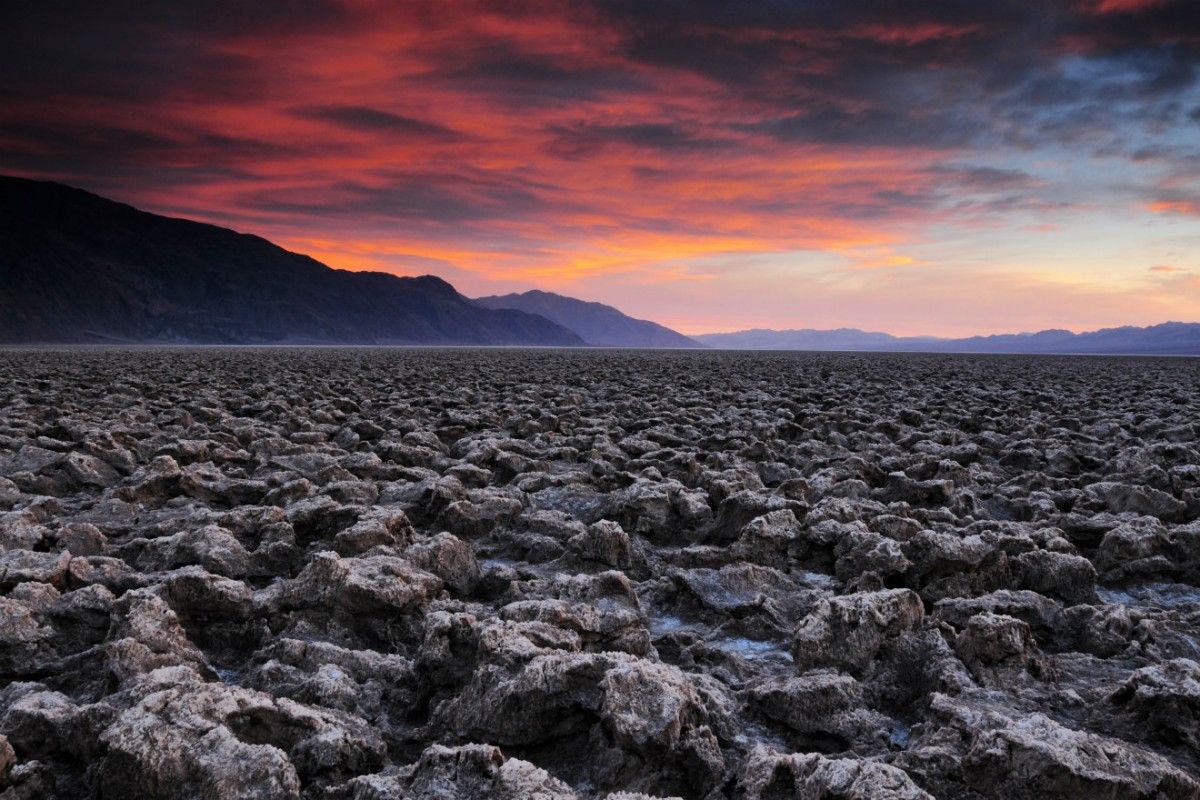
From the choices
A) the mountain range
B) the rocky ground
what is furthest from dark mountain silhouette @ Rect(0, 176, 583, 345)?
the rocky ground

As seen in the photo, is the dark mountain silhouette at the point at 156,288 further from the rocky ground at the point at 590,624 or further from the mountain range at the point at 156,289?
the rocky ground at the point at 590,624

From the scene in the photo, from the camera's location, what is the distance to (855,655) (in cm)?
275

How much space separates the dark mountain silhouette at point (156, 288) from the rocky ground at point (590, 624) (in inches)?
4970

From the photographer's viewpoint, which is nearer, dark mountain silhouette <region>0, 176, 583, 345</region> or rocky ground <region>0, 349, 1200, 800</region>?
rocky ground <region>0, 349, 1200, 800</region>

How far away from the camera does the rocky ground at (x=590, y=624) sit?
2027 millimetres

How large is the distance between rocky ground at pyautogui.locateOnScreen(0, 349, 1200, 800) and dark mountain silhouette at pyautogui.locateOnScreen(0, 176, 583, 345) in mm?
126245

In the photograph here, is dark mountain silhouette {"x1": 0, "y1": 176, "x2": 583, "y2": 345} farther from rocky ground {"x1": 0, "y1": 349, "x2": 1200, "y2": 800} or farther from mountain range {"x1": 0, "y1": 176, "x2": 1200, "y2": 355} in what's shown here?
rocky ground {"x1": 0, "y1": 349, "x2": 1200, "y2": 800}

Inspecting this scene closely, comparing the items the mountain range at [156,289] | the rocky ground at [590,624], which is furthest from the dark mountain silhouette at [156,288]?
the rocky ground at [590,624]

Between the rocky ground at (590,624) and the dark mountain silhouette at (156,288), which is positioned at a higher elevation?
the dark mountain silhouette at (156,288)

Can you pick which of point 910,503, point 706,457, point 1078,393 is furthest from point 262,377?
point 1078,393

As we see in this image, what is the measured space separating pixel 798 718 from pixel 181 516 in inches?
143

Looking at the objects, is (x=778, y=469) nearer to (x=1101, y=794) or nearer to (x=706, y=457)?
(x=706, y=457)

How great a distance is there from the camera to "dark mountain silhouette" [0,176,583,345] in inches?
5049

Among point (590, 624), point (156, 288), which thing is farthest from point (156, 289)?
point (590, 624)
